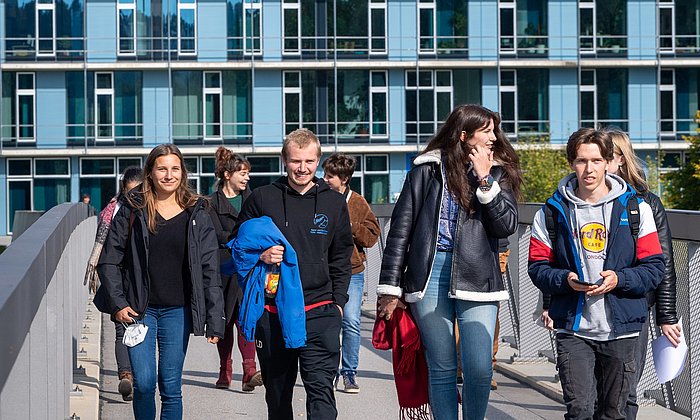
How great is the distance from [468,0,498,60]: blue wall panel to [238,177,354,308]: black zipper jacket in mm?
44504

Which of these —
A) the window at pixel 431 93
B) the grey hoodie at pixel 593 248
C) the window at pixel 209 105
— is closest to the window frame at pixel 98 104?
the window at pixel 209 105

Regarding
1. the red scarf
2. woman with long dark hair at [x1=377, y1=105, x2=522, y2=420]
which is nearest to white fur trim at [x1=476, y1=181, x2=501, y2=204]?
woman with long dark hair at [x1=377, y1=105, x2=522, y2=420]

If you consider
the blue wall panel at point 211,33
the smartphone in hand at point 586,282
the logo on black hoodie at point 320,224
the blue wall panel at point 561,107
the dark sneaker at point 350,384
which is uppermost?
the blue wall panel at point 211,33

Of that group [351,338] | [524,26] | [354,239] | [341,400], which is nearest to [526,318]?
[351,338]

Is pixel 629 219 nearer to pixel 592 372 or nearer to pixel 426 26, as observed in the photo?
pixel 592 372

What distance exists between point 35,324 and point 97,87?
155 feet

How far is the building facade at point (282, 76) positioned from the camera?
50.2 m

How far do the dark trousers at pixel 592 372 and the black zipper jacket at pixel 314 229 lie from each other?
122cm

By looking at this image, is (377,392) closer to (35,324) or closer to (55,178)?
(35,324)

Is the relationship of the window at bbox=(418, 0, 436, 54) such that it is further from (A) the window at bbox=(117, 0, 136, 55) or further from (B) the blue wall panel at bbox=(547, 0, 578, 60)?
(A) the window at bbox=(117, 0, 136, 55)

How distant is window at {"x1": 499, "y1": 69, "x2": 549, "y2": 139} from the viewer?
51.3 metres

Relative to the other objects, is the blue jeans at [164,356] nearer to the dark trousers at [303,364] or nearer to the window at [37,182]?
the dark trousers at [303,364]

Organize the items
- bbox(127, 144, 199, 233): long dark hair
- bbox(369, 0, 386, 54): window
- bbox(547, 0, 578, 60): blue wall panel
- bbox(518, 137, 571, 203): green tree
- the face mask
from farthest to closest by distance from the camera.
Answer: bbox(547, 0, 578, 60): blue wall panel
bbox(369, 0, 386, 54): window
bbox(518, 137, 571, 203): green tree
bbox(127, 144, 199, 233): long dark hair
the face mask

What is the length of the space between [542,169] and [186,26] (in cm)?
1570
